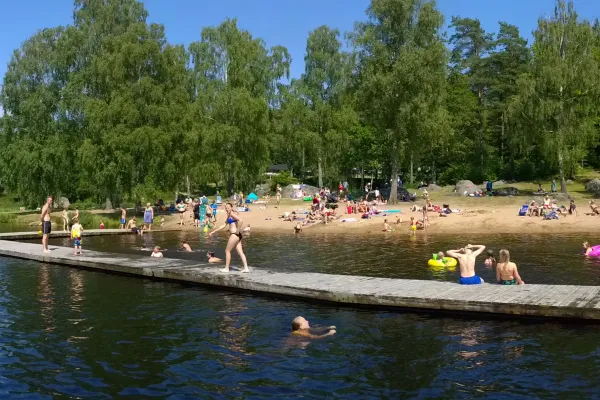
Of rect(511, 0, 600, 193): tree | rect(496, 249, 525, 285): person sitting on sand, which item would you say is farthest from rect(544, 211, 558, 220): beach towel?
rect(496, 249, 525, 285): person sitting on sand

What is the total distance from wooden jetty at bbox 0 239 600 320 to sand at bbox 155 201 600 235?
17819 mm

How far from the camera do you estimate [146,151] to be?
141ft

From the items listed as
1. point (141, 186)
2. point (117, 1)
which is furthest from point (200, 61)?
point (141, 186)

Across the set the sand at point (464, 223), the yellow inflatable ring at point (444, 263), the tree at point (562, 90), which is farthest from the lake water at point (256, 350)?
the tree at point (562, 90)

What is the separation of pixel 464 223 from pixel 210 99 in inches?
1132

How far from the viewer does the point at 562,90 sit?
46344 mm

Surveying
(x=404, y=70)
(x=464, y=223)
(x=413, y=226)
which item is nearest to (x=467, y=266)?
(x=413, y=226)

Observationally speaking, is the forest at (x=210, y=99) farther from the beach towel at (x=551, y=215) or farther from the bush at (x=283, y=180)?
the beach towel at (x=551, y=215)

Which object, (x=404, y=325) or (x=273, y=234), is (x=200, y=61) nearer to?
(x=273, y=234)

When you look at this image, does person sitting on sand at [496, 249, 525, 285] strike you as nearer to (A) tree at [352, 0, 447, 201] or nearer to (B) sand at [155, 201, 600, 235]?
(B) sand at [155, 201, 600, 235]

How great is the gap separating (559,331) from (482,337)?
5.35 ft

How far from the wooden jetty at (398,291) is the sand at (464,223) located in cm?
1782

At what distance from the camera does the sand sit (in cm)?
3359

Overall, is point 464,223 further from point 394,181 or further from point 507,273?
point 507,273
